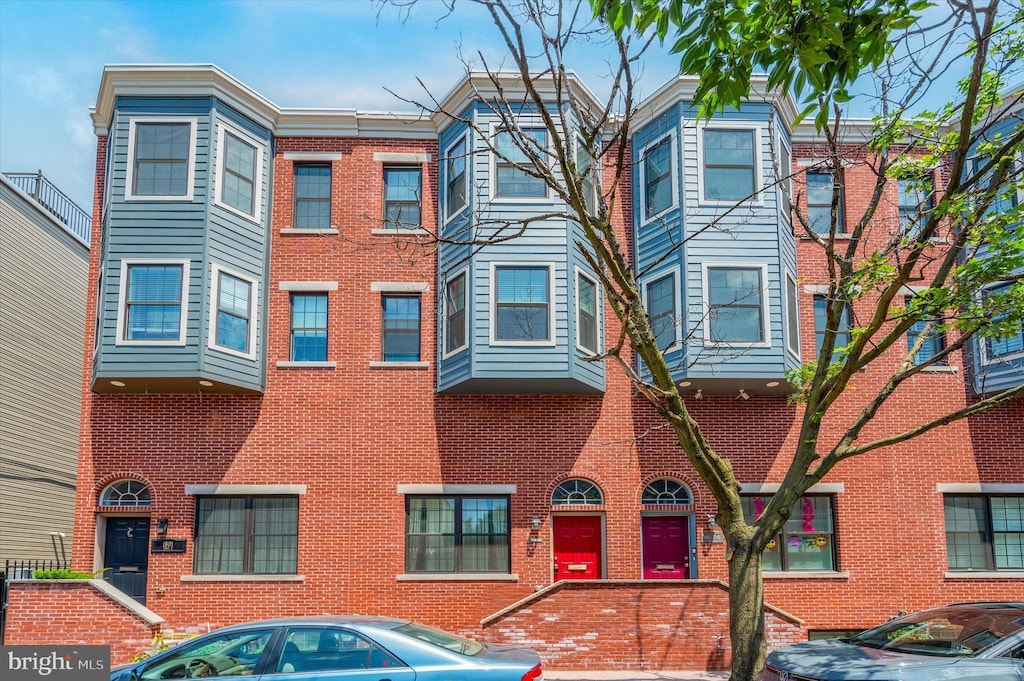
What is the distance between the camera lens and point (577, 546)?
1762cm

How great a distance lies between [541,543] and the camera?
56.7 feet

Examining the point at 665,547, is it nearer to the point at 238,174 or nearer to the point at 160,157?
the point at 238,174

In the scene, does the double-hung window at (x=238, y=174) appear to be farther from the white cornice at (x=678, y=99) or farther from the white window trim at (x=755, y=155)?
the white window trim at (x=755, y=155)

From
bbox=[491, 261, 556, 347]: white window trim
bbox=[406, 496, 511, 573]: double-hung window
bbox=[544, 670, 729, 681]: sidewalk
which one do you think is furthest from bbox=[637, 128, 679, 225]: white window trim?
bbox=[544, 670, 729, 681]: sidewalk

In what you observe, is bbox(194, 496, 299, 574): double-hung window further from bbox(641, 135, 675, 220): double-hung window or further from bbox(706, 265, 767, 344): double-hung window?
bbox(641, 135, 675, 220): double-hung window

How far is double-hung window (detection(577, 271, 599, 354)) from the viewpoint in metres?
17.6

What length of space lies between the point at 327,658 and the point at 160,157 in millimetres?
12509

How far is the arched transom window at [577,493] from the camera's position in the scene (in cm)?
1766

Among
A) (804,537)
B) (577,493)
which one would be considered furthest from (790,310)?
(577,493)

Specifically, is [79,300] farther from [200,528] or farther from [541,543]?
[541,543]

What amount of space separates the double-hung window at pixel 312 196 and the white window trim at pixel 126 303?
271 centimetres

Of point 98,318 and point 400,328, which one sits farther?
point 400,328

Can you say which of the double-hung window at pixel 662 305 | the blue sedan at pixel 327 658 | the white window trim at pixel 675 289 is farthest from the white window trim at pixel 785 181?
the blue sedan at pixel 327 658

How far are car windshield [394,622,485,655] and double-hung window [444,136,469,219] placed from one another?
1074 cm
